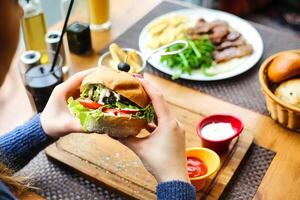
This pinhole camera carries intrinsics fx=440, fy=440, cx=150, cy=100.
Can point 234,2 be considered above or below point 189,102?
below

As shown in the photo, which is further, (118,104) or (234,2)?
(234,2)

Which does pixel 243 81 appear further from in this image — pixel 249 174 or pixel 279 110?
pixel 249 174

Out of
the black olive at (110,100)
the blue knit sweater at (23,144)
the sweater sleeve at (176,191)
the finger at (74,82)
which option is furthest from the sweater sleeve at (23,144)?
the sweater sleeve at (176,191)

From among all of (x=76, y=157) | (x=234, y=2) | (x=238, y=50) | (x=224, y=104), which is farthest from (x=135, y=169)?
(x=234, y=2)

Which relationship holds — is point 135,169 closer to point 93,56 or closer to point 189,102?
point 189,102

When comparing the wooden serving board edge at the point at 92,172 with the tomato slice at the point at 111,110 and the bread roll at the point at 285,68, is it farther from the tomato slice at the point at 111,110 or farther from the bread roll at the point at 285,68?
the bread roll at the point at 285,68

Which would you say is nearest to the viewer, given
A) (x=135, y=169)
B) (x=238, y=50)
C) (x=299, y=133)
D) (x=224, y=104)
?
(x=135, y=169)
